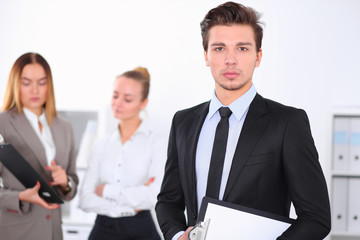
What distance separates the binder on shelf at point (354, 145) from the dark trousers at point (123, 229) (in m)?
1.64

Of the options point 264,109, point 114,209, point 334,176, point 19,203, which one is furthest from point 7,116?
point 334,176

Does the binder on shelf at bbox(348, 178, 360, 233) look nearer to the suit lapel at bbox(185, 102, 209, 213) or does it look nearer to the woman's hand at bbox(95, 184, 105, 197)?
the woman's hand at bbox(95, 184, 105, 197)

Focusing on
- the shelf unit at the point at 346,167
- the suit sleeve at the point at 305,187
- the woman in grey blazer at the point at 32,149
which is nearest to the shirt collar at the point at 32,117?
the woman in grey blazer at the point at 32,149

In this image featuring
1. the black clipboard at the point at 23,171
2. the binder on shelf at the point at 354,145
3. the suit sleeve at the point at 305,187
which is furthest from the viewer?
Result: the binder on shelf at the point at 354,145

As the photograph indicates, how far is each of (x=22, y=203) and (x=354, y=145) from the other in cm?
239

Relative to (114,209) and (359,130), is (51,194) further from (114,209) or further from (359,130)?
(359,130)

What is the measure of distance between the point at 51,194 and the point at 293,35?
244cm

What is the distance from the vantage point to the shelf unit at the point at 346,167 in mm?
3268

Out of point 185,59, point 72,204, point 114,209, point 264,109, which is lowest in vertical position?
point 72,204

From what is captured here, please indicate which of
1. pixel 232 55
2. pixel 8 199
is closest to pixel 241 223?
pixel 232 55

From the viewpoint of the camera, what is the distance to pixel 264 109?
4.58ft

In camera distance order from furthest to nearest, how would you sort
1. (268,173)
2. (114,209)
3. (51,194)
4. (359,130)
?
(359,130) < (114,209) < (51,194) < (268,173)

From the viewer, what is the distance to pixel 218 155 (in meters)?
1.39

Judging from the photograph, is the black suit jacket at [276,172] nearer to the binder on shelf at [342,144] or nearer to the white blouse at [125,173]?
the white blouse at [125,173]
